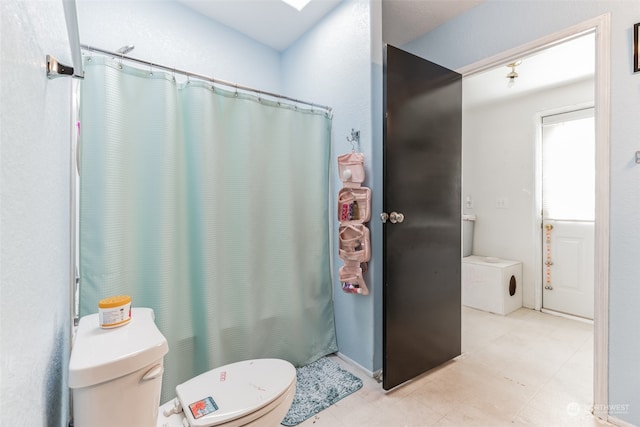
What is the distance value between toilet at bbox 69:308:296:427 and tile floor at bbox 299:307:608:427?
1.79 ft

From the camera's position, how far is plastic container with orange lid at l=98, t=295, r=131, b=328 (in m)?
0.93

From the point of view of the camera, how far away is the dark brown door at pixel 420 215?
1.65 meters

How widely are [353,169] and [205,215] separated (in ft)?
3.12

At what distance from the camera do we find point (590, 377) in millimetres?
1834

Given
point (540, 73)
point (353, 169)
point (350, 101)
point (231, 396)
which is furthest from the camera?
point (540, 73)

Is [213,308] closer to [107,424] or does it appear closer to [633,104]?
[107,424]

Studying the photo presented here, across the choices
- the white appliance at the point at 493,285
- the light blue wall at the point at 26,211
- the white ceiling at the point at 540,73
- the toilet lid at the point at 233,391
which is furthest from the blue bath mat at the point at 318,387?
the white ceiling at the point at 540,73

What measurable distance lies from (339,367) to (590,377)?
64.0 inches

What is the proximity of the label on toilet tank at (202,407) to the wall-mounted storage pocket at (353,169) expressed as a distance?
4.48ft

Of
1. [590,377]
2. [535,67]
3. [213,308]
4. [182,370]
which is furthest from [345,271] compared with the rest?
[535,67]

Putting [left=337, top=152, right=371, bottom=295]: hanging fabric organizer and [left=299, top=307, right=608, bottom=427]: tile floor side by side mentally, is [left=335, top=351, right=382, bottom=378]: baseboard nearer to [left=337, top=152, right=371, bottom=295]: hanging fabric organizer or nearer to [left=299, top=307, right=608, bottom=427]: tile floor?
[left=299, top=307, right=608, bottom=427]: tile floor

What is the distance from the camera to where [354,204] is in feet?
6.12

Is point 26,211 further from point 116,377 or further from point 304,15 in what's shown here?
point 304,15

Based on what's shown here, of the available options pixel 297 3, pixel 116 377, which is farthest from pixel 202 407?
pixel 297 3
